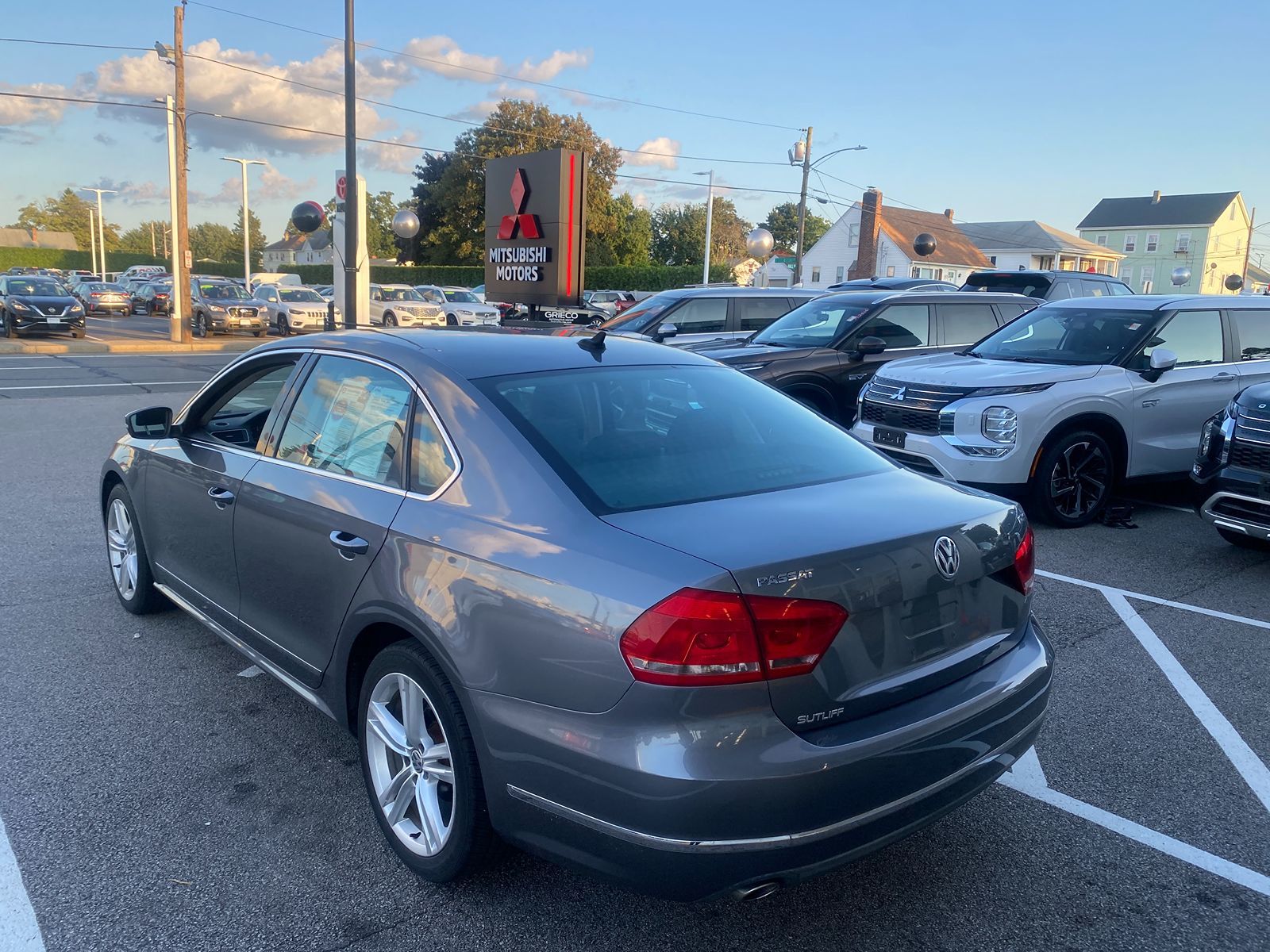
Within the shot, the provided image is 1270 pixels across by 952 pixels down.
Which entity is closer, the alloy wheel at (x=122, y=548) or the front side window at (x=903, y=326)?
the alloy wheel at (x=122, y=548)

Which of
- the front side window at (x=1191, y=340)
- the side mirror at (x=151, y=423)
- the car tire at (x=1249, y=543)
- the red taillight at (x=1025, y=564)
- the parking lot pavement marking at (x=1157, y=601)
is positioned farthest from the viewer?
→ the front side window at (x=1191, y=340)

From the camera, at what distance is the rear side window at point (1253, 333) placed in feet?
26.9

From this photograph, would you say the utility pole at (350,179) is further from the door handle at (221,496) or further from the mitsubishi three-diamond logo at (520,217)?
the door handle at (221,496)

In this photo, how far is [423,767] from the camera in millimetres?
2838

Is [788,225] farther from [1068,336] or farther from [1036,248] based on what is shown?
[1068,336]

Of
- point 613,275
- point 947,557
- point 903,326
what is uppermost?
point 613,275

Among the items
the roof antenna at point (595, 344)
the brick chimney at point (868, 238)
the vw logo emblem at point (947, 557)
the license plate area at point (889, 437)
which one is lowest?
the license plate area at point (889, 437)

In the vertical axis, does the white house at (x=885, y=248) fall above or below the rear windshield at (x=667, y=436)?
above

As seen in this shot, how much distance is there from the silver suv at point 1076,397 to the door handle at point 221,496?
5.13 meters

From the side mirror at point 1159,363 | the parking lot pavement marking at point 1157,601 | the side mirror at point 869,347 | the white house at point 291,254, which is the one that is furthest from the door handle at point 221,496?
the white house at point 291,254

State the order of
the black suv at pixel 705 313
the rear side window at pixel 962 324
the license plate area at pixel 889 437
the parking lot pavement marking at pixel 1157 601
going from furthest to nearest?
the black suv at pixel 705 313 → the rear side window at pixel 962 324 → the license plate area at pixel 889 437 → the parking lot pavement marking at pixel 1157 601

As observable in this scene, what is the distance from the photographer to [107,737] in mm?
3732

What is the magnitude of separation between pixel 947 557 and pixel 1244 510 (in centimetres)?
451

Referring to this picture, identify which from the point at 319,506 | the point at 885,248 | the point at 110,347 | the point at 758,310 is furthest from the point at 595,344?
the point at 885,248
